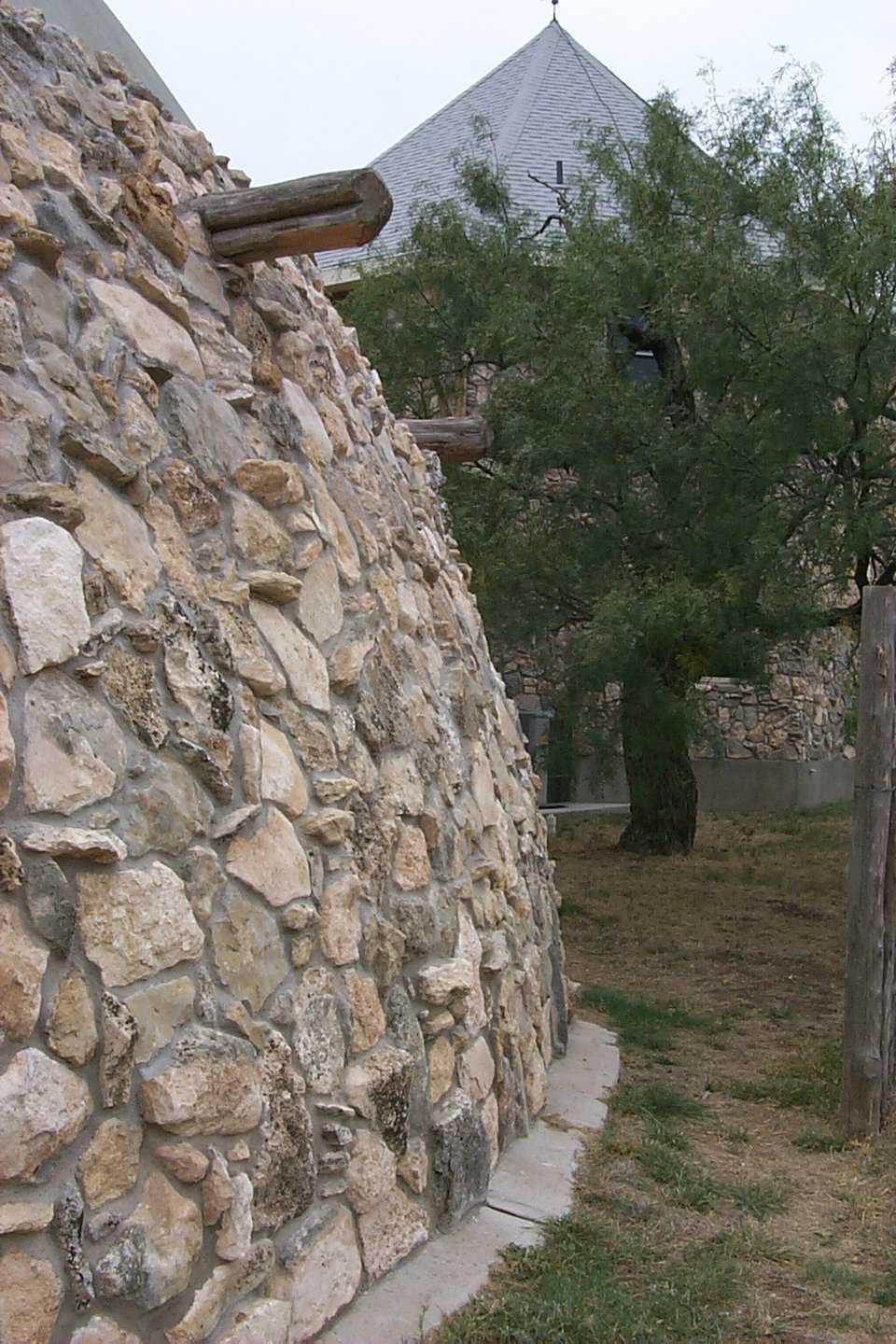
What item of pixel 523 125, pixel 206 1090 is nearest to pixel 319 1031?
pixel 206 1090

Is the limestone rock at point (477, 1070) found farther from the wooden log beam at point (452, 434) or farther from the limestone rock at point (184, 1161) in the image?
the wooden log beam at point (452, 434)

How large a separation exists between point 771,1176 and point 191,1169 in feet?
8.39

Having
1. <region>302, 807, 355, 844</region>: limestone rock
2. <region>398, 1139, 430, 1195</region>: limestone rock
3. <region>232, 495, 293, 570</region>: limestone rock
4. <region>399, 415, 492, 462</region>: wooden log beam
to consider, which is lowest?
<region>398, 1139, 430, 1195</region>: limestone rock

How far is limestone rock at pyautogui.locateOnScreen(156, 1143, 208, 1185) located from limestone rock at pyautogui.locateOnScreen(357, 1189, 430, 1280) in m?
0.71

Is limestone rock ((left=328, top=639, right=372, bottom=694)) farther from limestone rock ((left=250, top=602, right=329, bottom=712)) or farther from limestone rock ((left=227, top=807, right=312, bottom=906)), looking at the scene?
limestone rock ((left=227, top=807, right=312, bottom=906))

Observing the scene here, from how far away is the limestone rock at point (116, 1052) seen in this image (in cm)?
258

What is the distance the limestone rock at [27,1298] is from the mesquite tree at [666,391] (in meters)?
6.62

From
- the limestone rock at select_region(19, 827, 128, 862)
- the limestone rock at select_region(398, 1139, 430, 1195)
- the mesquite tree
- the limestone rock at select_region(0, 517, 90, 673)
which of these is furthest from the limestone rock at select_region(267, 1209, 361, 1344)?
the mesquite tree

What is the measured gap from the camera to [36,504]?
9.17 ft

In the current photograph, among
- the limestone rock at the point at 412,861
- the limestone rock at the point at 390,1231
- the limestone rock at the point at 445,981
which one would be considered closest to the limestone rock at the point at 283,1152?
the limestone rock at the point at 390,1231

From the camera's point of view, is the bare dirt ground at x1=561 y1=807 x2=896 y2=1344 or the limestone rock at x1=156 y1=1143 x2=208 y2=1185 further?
the bare dirt ground at x1=561 y1=807 x2=896 y2=1344

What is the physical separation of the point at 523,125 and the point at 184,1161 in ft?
46.8

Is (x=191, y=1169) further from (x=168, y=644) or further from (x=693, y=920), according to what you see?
(x=693, y=920)

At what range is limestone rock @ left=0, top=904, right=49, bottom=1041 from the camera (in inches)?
95.3
